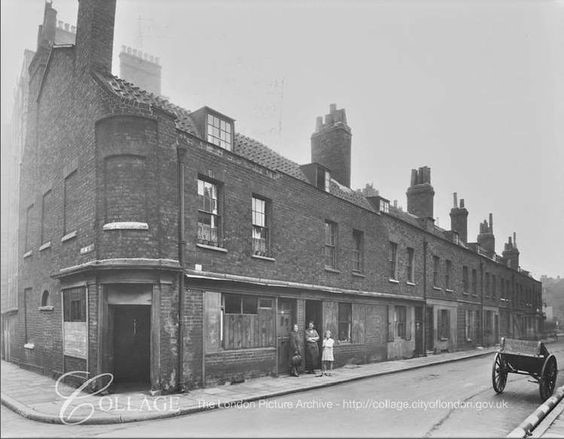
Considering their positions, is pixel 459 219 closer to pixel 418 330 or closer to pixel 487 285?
pixel 487 285

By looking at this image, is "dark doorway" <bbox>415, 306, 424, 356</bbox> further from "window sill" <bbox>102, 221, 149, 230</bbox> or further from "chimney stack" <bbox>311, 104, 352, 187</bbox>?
"window sill" <bbox>102, 221, 149, 230</bbox>

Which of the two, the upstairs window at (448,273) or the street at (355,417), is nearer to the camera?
the street at (355,417)

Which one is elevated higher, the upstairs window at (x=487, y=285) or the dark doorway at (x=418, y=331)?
the upstairs window at (x=487, y=285)

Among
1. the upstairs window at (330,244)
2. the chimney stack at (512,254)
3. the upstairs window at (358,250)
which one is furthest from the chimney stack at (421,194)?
the chimney stack at (512,254)

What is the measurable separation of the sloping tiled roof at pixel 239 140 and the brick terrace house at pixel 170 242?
9 centimetres

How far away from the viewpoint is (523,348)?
1216cm

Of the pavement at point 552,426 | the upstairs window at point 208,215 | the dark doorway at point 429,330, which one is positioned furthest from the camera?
the dark doorway at point 429,330

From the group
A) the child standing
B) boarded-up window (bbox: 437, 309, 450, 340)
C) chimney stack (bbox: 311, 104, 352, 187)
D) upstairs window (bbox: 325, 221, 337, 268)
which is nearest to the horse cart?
the child standing

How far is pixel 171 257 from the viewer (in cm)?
1198

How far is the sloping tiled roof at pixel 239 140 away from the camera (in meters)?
12.7

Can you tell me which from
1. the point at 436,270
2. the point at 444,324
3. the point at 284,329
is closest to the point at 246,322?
the point at 284,329

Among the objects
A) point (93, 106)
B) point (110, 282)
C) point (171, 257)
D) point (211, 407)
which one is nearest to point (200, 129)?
point (93, 106)

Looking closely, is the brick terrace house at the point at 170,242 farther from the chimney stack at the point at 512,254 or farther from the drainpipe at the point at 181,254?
the chimney stack at the point at 512,254

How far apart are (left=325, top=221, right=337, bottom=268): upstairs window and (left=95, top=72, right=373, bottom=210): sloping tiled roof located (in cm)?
154
